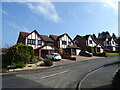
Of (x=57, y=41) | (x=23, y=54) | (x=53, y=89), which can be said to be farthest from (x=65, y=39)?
(x=53, y=89)

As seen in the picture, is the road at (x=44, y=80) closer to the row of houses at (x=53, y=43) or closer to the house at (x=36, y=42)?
the house at (x=36, y=42)

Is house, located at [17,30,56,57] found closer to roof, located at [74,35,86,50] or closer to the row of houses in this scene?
the row of houses

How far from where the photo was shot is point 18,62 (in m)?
19.7

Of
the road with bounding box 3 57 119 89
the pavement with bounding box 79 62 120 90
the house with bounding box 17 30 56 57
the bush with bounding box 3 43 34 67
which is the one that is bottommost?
the road with bounding box 3 57 119 89

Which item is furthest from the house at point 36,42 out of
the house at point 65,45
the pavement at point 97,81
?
the pavement at point 97,81

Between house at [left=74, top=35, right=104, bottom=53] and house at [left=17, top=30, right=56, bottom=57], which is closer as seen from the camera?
house at [left=17, top=30, right=56, bottom=57]

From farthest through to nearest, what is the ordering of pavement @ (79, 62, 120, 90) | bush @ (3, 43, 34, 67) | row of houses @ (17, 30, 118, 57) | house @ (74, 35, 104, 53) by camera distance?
house @ (74, 35, 104, 53), row of houses @ (17, 30, 118, 57), bush @ (3, 43, 34, 67), pavement @ (79, 62, 120, 90)

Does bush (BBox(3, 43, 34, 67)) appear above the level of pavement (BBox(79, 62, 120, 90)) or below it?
above

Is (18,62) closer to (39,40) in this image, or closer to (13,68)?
(13,68)

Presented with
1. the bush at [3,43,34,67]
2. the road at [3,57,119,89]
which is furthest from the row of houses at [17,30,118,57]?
the road at [3,57,119,89]

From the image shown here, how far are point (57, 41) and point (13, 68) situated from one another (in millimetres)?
22910

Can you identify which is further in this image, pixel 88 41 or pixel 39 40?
pixel 88 41

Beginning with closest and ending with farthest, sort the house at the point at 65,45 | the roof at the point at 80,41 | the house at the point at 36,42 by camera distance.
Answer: the house at the point at 36,42 < the house at the point at 65,45 < the roof at the point at 80,41

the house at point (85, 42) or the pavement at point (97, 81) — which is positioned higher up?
the house at point (85, 42)
